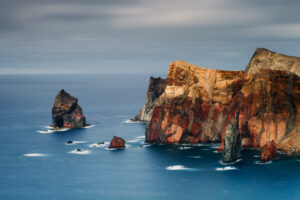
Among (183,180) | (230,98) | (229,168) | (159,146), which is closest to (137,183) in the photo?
(183,180)

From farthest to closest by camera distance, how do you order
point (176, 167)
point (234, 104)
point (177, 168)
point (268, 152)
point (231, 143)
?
point (234, 104)
point (268, 152)
point (176, 167)
point (231, 143)
point (177, 168)

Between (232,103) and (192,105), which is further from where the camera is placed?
(192,105)

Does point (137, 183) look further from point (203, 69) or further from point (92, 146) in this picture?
point (203, 69)

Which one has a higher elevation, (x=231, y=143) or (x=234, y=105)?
(x=234, y=105)

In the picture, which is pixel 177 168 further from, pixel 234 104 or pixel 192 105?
pixel 234 104

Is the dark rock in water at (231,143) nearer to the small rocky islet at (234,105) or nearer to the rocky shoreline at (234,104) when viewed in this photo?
the small rocky islet at (234,105)

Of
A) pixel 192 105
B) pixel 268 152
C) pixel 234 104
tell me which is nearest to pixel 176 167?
pixel 268 152
